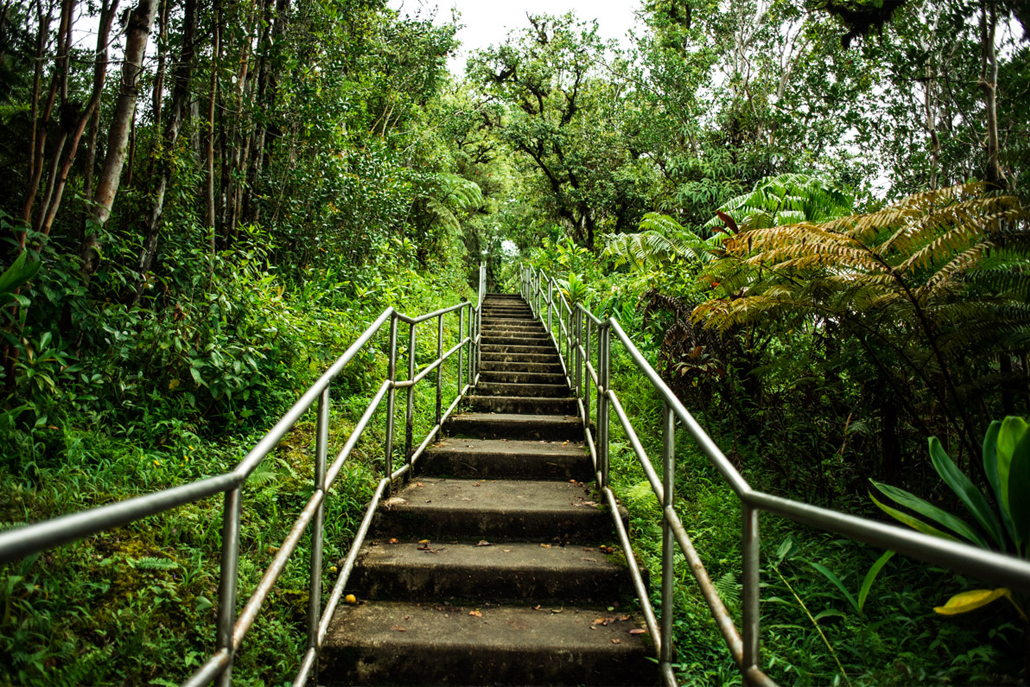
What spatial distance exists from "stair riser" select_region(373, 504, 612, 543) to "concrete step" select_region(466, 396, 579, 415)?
6.82 feet

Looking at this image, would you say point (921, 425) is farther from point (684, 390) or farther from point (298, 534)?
point (298, 534)

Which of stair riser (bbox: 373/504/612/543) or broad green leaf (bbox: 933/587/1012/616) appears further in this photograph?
stair riser (bbox: 373/504/612/543)

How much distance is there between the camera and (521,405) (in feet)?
16.9

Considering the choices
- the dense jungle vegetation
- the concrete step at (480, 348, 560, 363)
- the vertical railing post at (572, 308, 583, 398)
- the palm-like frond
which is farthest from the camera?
the concrete step at (480, 348, 560, 363)

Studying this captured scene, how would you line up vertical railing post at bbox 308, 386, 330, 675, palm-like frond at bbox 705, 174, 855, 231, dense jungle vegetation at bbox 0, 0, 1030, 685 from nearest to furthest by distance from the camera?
vertical railing post at bbox 308, 386, 330, 675 → dense jungle vegetation at bbox 0, 0, 1030, 685 → palm-like frond at bbox 705, 174, 855, 231

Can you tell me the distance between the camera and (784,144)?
1015 centimetres

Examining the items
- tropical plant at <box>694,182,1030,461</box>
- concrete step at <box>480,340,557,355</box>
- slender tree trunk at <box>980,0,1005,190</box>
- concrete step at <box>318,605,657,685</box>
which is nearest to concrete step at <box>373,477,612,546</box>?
concrete step at <box>318,605,657,685</box>

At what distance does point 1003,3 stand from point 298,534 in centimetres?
591

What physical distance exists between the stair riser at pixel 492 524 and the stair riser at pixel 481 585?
409 millimetres

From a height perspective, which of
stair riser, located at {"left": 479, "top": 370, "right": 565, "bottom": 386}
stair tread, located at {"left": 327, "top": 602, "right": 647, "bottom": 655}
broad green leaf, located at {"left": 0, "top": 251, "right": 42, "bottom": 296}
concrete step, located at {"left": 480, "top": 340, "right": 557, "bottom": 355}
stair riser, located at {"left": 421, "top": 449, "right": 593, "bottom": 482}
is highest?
broad green leaf, located at {"left": 0, "top": 251, "right": 42, "bottom": 296}

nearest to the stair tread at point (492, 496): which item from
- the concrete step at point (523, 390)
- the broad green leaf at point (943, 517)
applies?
the broad green leaf at point (943, 517)

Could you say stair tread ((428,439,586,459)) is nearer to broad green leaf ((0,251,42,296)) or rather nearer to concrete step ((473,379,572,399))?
concrete step ((473,379,572,399))

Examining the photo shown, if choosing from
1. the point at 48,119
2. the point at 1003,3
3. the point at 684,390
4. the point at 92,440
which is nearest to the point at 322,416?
the point at 92,440

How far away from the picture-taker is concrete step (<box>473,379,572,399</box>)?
221 inches
